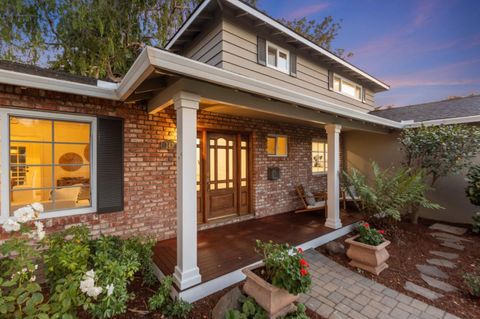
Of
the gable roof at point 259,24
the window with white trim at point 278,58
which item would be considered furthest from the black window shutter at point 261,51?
the gable roof at point 259,24

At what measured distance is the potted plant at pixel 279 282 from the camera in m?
2.23

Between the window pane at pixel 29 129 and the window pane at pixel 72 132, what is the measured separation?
0.15 meters

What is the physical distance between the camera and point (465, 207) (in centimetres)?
568

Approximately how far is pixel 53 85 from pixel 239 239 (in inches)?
143

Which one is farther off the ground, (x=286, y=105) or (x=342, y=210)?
(x=286, y=105)

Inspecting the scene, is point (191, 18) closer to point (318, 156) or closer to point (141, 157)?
point (141, 157)

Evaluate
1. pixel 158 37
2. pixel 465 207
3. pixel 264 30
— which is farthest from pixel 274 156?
pixel 158 37

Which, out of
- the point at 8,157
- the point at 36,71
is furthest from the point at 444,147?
the point at 8,157

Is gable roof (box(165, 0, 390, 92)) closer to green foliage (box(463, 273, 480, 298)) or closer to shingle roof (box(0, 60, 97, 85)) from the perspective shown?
shingle roof (box(0, 60, 97, 85))

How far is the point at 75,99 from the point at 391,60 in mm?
15022

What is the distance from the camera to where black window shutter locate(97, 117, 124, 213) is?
3312 millimetres

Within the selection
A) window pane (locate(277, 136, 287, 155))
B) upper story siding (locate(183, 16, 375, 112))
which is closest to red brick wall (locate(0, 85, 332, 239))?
window pane (locate(277, 136, 287, 155))

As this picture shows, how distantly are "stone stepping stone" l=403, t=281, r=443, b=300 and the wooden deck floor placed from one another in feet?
4.97

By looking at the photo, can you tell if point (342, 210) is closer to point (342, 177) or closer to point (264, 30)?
point (342, 177)
